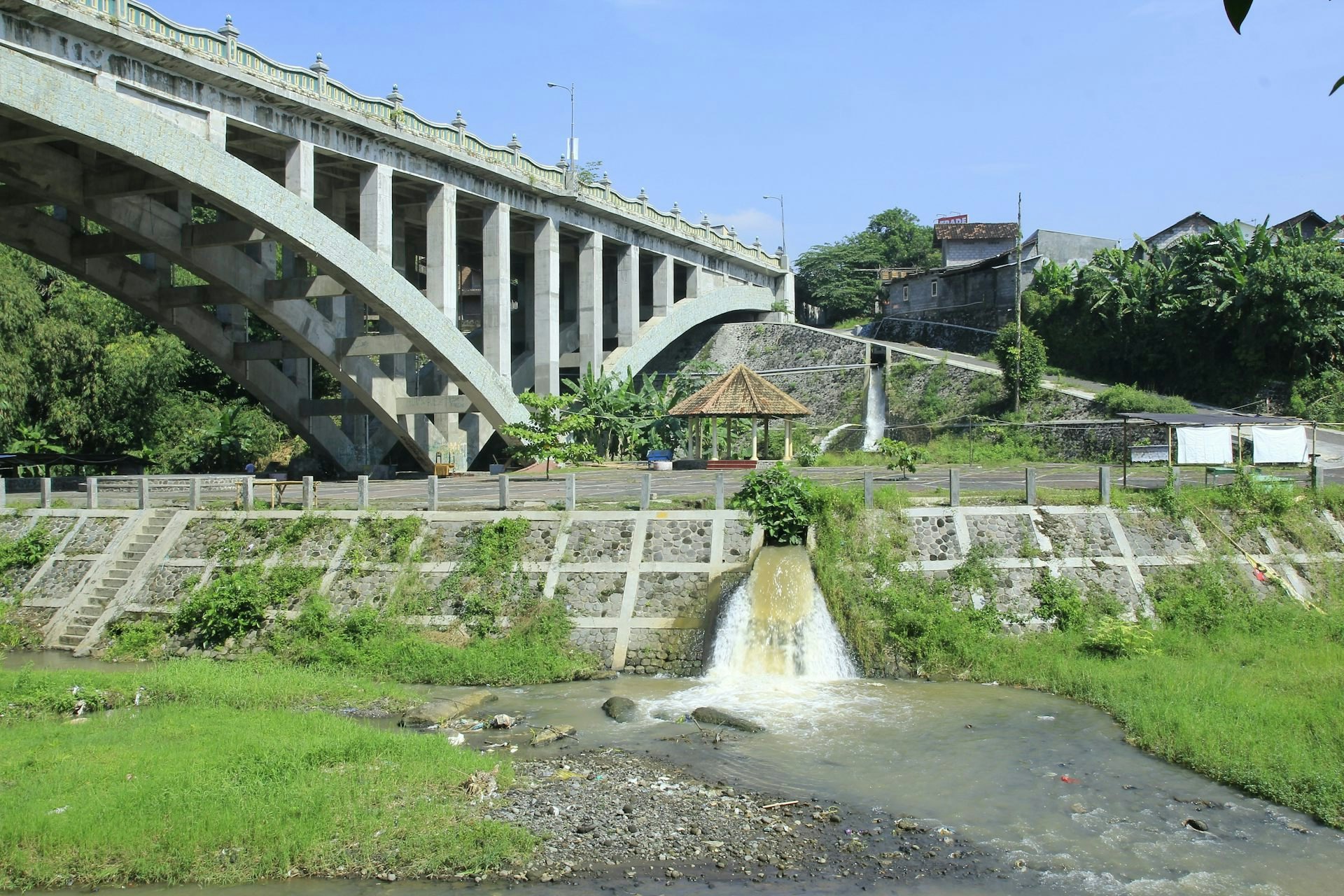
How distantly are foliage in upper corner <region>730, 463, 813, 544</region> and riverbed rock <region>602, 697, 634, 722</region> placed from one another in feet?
18.7

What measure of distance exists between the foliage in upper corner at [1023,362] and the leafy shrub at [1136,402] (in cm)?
328

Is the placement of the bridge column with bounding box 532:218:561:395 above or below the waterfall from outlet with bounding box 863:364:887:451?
above

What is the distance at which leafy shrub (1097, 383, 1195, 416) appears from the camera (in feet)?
131

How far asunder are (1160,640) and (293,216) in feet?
81.0

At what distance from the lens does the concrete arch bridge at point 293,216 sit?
92.3ft

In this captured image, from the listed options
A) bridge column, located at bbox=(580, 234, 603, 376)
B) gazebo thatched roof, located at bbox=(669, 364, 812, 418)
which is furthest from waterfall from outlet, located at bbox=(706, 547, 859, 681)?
bridge column, located at bbox=(580, 234, 603, 376)

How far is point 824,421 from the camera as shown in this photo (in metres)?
52.7

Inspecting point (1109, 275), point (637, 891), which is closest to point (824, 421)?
point (1109, 275)

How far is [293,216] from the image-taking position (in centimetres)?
3148

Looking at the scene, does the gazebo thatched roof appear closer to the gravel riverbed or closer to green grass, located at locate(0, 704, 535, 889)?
green grass, located at locate(0, 704, 535, 889)

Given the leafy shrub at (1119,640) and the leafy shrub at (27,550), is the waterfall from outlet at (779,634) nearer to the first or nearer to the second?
the leafy shrub at (1119,640)

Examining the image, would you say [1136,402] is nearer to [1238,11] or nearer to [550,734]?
[550,734]

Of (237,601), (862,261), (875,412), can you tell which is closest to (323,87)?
(237,601)

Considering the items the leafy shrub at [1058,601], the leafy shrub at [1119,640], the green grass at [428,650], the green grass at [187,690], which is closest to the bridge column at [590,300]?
the green grass at [428,650]
